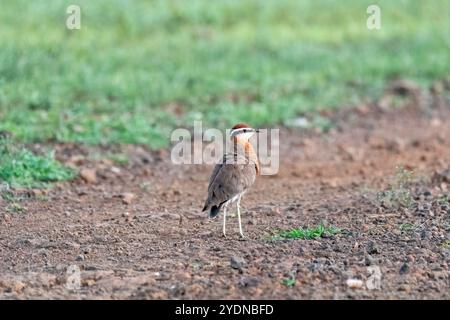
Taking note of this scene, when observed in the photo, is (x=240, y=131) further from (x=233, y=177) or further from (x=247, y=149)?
(x=233, y=177)

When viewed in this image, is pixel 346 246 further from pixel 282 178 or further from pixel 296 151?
pixel 296 151

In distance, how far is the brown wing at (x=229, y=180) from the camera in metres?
7.41

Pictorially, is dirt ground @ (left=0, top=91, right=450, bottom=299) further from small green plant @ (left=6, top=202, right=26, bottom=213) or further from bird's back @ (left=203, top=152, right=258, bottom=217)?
bird's back @ (left=203, top=152, right=258, bottom=217)

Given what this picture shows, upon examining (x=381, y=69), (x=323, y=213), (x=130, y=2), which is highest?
(x=130, y=2)

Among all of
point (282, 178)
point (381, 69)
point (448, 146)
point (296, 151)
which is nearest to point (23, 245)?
point (282, 178)

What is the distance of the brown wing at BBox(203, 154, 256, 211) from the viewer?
7414 mm

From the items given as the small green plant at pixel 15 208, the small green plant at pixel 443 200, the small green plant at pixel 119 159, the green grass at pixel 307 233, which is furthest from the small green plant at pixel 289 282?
the small green plant at pixel 119 159

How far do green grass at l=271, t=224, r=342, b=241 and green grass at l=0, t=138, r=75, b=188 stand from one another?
2.91 m

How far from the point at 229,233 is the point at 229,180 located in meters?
0.47

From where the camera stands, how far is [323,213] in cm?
815

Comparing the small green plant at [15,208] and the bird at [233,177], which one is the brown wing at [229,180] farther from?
the small green plant at [15,208]

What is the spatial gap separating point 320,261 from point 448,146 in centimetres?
590

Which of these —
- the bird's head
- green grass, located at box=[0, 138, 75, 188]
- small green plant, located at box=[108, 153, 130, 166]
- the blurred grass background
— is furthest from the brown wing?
the blurred grass background

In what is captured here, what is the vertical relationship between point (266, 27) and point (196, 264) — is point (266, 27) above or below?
above
